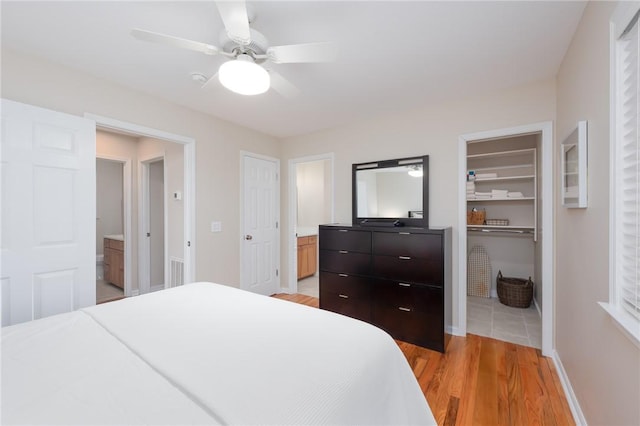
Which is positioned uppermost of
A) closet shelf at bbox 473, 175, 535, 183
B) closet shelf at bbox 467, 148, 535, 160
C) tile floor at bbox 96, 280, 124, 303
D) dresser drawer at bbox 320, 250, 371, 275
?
closet shelf at bbox 467, 148, 535, 160

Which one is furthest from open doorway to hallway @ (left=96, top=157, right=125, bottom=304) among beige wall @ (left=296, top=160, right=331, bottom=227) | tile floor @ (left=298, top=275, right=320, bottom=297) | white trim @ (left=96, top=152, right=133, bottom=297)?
beige wall @ (left=296, top=160, right=331, bottom=227)

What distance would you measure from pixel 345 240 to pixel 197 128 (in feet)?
6.95

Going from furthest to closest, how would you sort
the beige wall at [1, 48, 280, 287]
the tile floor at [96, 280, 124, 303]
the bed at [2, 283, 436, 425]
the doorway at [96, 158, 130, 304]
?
1. the doorway at [96, 158, 130, 304]
2. the tile floor at [96, 280, 124, 303]
3. the beige wall at [1, 48, 280, 287]
4. the bed at [2, 283, 436, 425]

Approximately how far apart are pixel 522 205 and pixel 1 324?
5.34 metres

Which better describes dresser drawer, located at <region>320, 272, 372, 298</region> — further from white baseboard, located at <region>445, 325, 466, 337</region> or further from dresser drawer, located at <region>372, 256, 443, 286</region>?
white baseboard, located at <region>445, 325, 466, 337</region>

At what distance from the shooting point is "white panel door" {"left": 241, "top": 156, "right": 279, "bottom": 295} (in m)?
3.70

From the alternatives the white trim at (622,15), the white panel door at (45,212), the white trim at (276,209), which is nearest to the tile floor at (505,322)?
Result: the white trim at (622,15)

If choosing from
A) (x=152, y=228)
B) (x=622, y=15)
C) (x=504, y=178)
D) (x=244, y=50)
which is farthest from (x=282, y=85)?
(x=152, y=228)

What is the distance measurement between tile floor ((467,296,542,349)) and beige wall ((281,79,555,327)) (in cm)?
42

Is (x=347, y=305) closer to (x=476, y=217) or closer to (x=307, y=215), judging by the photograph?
(x=476, y=217)

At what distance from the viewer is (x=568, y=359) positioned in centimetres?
190

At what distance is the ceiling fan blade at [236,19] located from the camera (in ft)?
3.89

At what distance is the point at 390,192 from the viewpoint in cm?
312

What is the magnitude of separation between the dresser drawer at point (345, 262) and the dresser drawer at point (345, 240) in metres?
0.05
